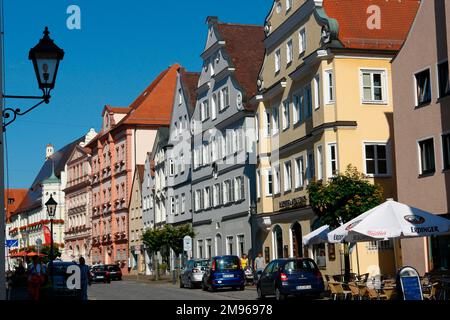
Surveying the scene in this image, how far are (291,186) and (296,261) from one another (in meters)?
14.5

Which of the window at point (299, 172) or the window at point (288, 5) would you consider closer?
the window at point (299, 172)

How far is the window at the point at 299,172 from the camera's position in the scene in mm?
40031

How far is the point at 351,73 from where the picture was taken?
36.1 metres

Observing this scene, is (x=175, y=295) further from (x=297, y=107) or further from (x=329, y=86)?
(x=297, y=107)

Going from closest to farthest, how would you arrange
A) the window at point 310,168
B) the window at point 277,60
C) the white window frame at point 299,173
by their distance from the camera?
the window at point 310,168 < the white window frame at point 299,173 < the window at point 277,60

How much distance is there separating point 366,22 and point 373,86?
3295 millimetres

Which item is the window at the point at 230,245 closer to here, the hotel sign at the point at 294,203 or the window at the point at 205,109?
the window at the point at 205,109

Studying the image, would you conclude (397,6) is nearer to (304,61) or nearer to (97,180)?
(304,61)

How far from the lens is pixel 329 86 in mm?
36312

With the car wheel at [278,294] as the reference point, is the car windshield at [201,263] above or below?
above

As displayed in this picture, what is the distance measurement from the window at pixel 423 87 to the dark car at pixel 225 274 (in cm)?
1186

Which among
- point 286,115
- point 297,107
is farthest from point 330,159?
point 286,115

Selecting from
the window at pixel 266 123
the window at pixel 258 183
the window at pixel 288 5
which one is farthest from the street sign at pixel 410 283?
the window at pixel 258 183

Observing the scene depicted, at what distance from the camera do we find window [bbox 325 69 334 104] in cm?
3606
